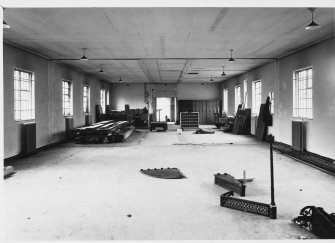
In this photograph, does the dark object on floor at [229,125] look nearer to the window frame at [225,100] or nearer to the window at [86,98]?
the window frame at [225,100]

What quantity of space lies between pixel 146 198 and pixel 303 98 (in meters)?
6.17

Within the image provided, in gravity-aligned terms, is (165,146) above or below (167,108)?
below

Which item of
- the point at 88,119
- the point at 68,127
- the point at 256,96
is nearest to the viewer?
the point at 68,127

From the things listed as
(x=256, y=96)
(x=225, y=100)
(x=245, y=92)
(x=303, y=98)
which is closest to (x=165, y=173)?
(x=303, y=98)

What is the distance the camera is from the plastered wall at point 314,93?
662 centimetres

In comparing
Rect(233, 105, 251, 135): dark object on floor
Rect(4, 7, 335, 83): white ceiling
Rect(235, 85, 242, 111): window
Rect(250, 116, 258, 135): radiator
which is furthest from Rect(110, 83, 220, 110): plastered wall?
Rect(4, 7, 335, 83): white ceiling

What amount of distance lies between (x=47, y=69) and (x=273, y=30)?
702 cm

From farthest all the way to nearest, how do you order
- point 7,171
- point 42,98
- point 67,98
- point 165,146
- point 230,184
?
point 67,98 → point 165,146 → point 42,98 → point 7,171 → point 230,184

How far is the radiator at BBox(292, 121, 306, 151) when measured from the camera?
7.77 meters

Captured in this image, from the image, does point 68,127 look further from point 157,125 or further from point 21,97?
point 157,125

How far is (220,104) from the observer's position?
1936 cm

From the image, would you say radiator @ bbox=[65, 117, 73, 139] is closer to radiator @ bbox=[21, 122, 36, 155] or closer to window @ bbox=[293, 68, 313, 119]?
radiator @ bbox=[21, 122, 36, 155]

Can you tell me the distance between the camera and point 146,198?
4.11 m

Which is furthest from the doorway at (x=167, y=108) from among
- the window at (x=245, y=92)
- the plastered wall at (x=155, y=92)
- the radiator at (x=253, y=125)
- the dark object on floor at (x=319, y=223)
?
the dark object on floor at (x=319, y=223)
